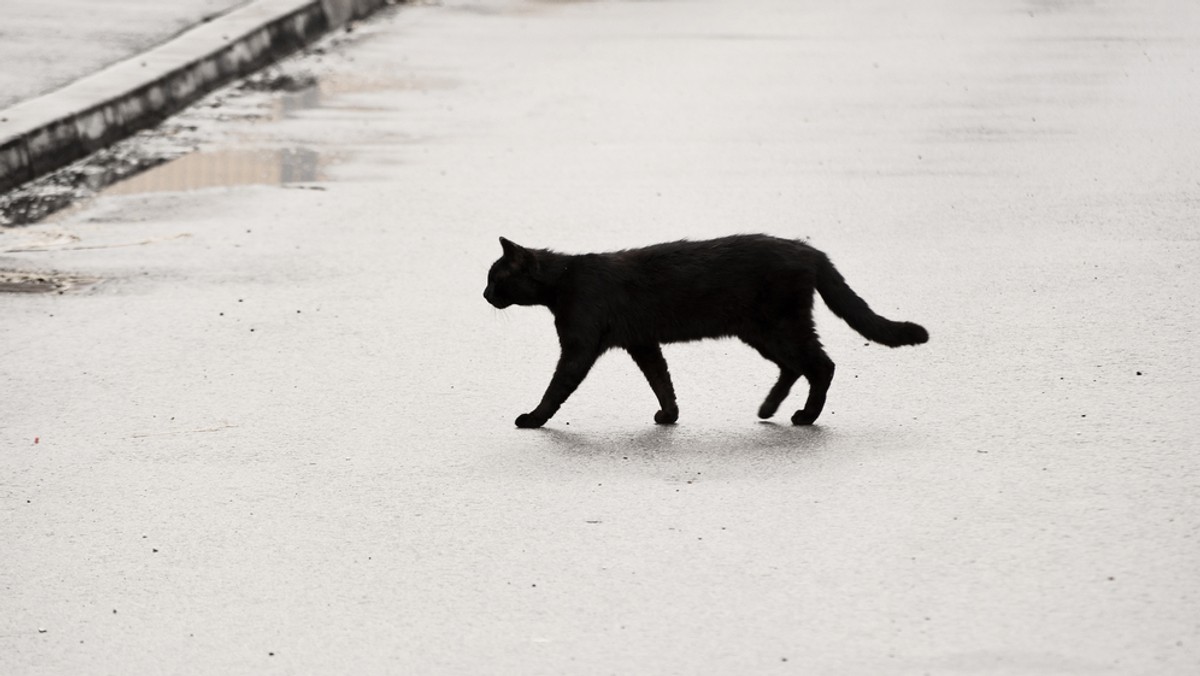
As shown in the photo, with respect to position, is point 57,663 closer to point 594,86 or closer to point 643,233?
point 643,233

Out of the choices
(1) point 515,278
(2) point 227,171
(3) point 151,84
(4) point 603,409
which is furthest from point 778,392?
(3) point 151,84

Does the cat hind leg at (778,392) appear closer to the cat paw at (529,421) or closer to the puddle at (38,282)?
the cat paw at (529,421)

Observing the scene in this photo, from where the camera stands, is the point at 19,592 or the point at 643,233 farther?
the point at 643,233

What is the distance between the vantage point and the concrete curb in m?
9.49

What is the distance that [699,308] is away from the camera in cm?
549

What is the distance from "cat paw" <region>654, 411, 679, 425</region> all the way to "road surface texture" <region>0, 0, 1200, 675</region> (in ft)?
0.19

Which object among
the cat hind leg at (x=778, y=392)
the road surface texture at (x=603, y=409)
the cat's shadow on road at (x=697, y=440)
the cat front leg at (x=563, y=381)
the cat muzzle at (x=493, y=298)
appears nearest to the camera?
the road surface texture at (x=603, y=409)

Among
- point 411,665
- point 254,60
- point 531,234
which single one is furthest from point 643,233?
point 254,60

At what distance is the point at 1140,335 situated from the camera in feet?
20.6

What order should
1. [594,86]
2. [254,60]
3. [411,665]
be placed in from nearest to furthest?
[411,665] < [594,86] < [254,60]

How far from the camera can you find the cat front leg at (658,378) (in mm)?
5562

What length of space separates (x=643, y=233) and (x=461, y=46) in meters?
5.81

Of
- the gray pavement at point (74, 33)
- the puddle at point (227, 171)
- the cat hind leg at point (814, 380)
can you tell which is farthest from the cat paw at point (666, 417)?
the gray pavement at point (74, 33)

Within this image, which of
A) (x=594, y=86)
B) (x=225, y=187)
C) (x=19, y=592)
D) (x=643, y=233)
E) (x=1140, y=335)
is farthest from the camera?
(x=594, y=86)
